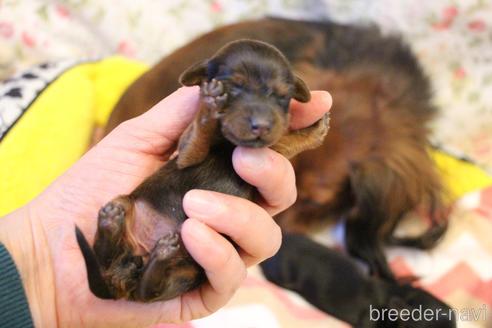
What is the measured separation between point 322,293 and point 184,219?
815 millimetres

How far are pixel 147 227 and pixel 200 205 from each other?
12cm

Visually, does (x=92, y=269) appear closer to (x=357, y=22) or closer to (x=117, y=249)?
(x=117, y=249)

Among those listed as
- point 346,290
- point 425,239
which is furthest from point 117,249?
point 425,239

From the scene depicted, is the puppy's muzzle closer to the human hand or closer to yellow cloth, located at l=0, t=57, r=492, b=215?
the human hand

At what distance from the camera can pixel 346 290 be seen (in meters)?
1.65

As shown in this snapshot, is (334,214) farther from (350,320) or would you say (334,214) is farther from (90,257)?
(90,257)

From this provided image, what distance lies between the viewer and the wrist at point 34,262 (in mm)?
1034

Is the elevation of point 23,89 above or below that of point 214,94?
Result: below

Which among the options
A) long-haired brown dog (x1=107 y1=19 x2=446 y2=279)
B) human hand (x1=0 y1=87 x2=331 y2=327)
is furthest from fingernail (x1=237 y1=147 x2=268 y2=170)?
long-haired brown dog (x1=107 y1=19 x2=446 y2=279)

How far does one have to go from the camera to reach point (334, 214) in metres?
1.91

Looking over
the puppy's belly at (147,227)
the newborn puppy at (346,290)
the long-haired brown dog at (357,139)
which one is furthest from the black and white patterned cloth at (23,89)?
the newborn puppy at (346,290)

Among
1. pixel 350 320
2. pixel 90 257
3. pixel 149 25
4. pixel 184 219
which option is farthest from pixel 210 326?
pixel 149 25

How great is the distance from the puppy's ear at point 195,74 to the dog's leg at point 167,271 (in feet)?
0.93

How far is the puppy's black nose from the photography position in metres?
0.86
